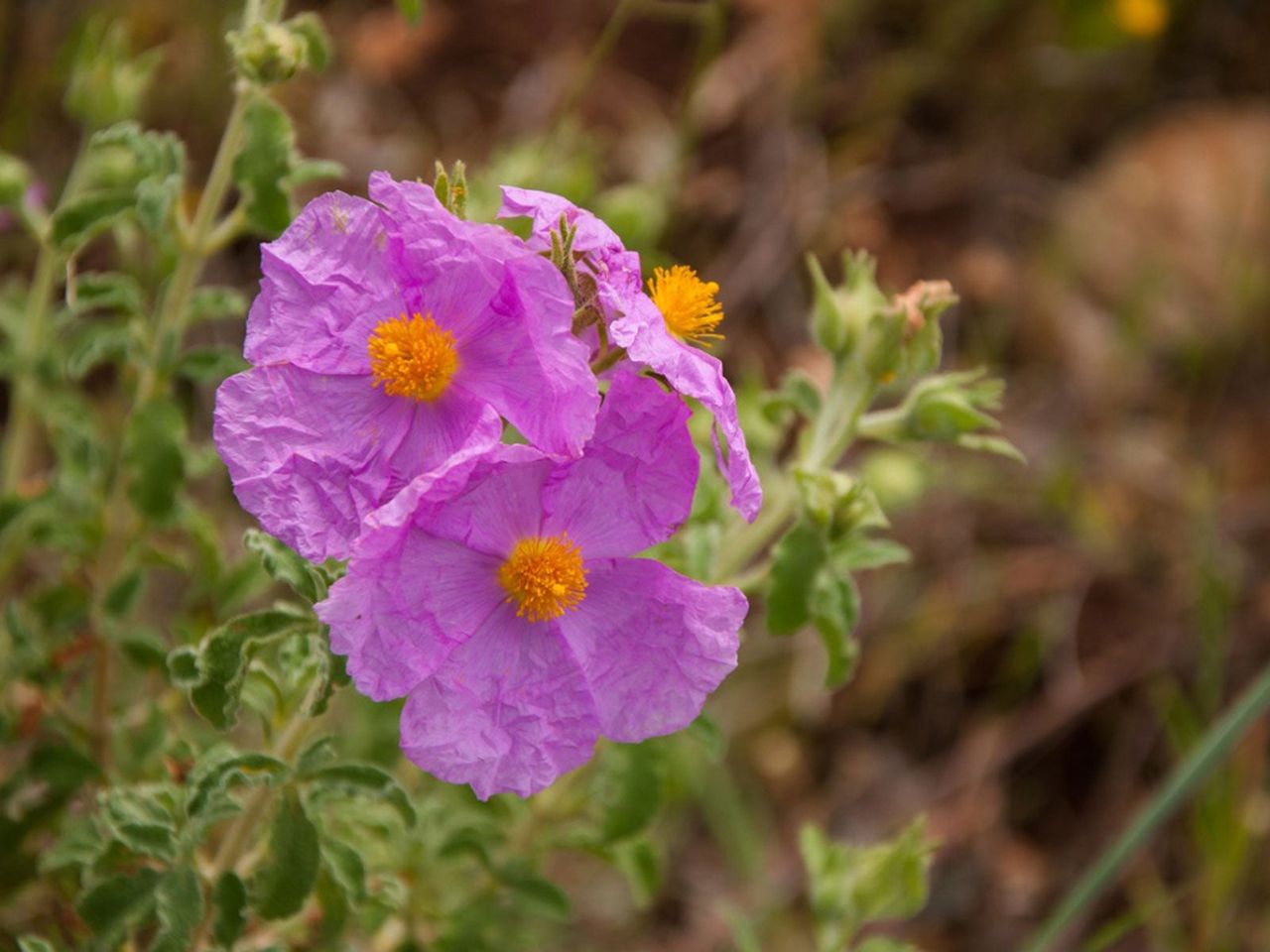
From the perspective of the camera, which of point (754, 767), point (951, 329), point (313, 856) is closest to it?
point (313, 856)

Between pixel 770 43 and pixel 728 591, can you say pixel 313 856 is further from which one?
pixel 770 43

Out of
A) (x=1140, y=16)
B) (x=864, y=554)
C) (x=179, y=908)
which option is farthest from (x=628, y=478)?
(x=1140, y=16)

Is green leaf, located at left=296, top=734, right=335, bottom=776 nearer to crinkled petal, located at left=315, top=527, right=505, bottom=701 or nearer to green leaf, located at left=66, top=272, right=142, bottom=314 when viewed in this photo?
crinkled petal, located at left=315, top=527, right=505, bottom=701

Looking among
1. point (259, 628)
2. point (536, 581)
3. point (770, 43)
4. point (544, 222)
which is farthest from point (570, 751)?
point (770, 43)

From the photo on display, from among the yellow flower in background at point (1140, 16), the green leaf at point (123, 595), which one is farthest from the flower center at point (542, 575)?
the yellow flower in background at point (1140, 16)

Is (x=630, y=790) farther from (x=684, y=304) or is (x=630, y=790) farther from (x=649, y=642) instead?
(x=684, y=304)

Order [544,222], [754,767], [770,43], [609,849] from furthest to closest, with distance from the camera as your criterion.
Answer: [770,43], [754,767], [609,849], [544,222]

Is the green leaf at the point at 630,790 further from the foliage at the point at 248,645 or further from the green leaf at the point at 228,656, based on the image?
the green leaf at the point at 228,656
